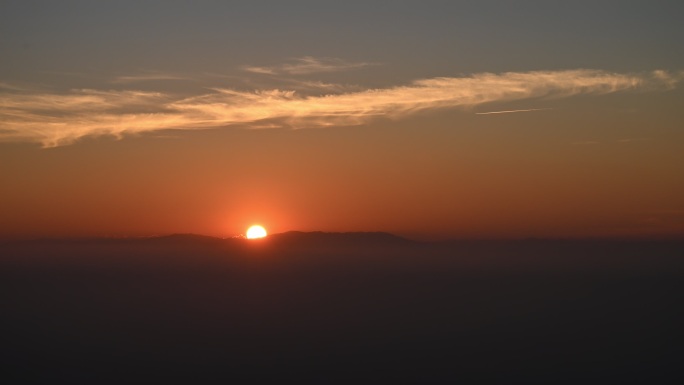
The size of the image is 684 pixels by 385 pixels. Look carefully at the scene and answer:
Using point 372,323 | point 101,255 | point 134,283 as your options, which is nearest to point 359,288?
point 372,323

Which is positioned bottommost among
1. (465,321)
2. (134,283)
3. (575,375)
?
(575,375)

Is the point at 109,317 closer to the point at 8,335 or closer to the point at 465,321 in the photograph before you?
the point at 8,335

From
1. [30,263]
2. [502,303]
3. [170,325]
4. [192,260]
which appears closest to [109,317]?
[170,325]

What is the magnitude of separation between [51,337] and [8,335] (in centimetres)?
496

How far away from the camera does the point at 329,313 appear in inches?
4262

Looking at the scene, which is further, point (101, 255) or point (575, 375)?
point (101, 255)

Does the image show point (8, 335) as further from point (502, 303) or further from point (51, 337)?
point (502, 303)

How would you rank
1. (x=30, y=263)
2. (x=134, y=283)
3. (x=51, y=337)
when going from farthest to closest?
(x=30, y=263), (x=134, y=283), (x=51, y=337)

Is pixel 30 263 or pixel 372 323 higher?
pixel 30 263

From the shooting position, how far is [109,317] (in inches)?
4104

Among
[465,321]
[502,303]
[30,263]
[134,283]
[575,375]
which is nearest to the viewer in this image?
[575,375]

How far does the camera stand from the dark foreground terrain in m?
86.4

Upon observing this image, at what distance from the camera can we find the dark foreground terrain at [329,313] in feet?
284

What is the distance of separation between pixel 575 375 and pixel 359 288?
149ft
